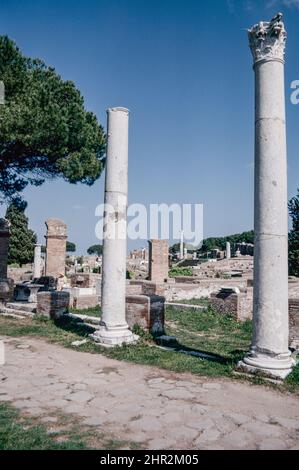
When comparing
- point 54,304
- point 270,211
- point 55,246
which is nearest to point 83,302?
point 54,304

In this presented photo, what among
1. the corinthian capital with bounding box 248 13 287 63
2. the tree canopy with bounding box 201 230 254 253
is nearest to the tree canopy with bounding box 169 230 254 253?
the tree canopy with bounding box 201 230 254 253

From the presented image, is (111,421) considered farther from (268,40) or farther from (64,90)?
(64,90)

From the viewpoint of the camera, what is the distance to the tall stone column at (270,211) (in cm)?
510

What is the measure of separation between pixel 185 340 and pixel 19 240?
28747 mm

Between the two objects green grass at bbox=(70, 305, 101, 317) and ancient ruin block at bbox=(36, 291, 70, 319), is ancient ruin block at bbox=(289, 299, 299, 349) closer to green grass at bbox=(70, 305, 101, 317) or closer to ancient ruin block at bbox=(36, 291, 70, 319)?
green grass at bbox=(70, 305, 101, 317)

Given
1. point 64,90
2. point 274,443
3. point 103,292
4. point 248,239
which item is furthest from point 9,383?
point 248,239

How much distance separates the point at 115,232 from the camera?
732 cm

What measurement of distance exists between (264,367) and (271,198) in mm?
2275

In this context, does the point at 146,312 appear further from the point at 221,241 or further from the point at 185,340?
the point at 221,241

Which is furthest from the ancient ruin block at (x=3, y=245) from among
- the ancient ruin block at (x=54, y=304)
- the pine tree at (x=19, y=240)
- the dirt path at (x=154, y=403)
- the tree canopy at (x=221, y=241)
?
the tree canopy at (x=221, y=241)

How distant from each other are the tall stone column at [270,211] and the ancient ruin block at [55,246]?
12615mm

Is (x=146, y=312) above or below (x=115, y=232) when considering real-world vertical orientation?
below

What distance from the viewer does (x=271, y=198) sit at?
5.25 meters

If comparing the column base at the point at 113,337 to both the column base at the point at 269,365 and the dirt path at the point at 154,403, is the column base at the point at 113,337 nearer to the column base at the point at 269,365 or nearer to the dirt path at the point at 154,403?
the dirt path at the point at 154,403
